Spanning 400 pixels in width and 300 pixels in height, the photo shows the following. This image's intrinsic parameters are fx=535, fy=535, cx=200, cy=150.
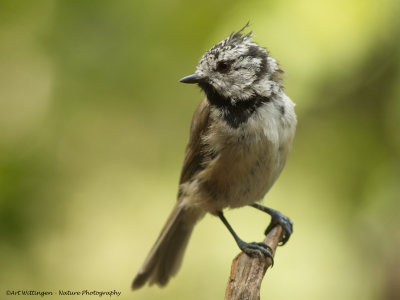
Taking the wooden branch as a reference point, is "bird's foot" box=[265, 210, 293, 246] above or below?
below

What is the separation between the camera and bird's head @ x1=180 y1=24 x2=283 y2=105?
139 inches

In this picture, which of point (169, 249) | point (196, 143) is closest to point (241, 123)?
point (196, 143)

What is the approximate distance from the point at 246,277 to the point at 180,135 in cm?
247

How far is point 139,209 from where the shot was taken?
5.31 m

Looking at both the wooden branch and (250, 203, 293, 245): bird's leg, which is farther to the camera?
(250, 203, 293, 245): bird's leg

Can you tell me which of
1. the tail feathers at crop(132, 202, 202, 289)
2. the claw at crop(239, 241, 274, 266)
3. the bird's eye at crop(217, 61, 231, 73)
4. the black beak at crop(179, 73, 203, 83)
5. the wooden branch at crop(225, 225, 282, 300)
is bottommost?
the tail feathers at crop(132, 202, 202, 289)

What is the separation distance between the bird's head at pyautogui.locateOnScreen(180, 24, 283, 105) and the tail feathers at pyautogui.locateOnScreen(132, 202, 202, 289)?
1103mm

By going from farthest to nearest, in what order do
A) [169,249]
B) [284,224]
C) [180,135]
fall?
[180,135] < [169,249] < [284,224]

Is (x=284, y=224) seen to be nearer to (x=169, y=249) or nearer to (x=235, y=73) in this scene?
(x=169, y=249)

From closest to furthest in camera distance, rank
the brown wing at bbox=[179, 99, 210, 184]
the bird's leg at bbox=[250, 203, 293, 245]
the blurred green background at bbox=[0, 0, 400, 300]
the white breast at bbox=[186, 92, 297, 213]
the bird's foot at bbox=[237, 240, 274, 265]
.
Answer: the bird's foot at bbox=[237, 240, 274, 265], the white breast at bbox=[186, 92, 297, 213], the brown wing at bbox=[179, 99, 210, 184], the bird's leg at bbox=[250, 203, 293, 245], the blurred green background at bbox=[0, 0, 400, 300]

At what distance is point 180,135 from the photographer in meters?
5.20

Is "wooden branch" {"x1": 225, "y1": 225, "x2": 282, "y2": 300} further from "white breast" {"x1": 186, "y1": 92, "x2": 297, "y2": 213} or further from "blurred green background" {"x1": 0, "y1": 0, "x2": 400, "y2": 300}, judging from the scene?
"blurred green background" {"x1": 0, "y1": 0, "x2": 400, "y2": 300}

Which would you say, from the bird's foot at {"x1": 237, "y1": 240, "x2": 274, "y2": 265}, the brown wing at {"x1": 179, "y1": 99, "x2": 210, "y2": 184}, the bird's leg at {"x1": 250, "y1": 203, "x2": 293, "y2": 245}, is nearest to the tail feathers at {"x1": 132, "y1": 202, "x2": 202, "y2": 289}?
the brown wing at {"x1": 179, "y1": 99, "x2": 210, "y2": 184}

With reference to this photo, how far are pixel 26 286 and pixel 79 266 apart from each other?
65 cm
